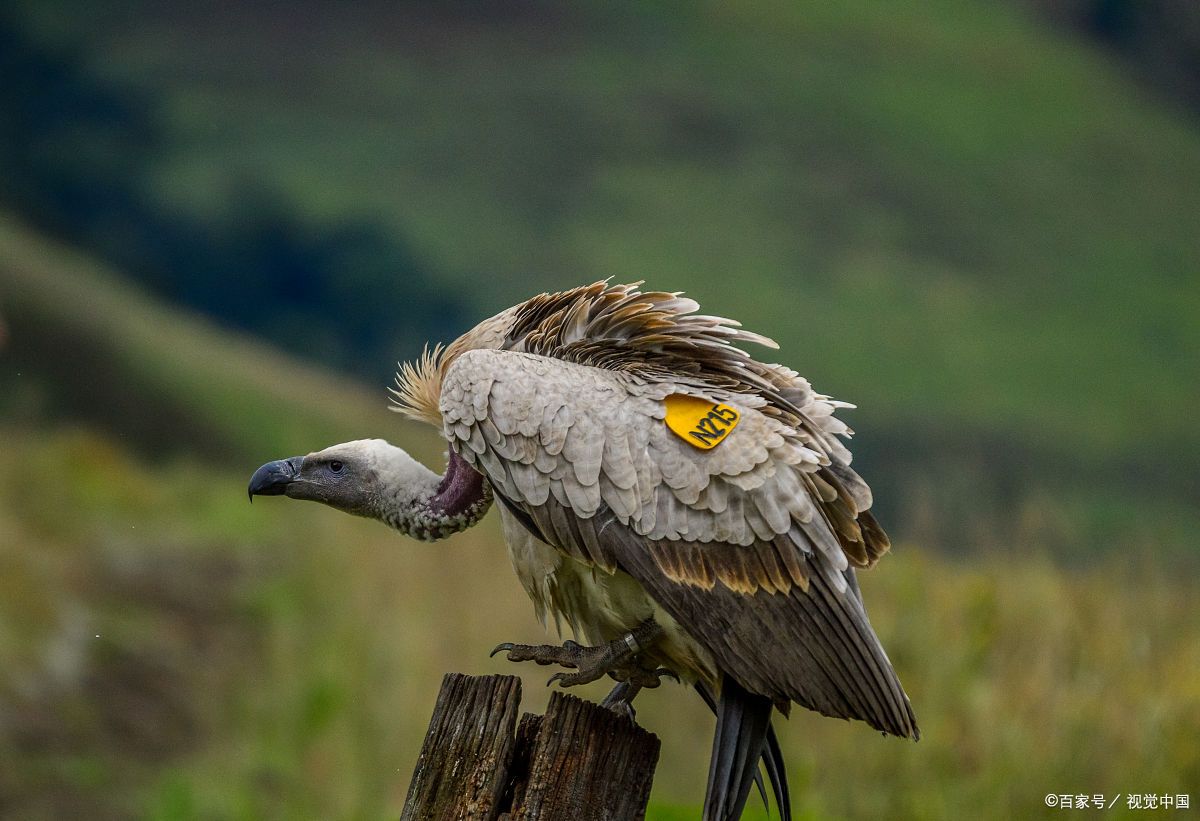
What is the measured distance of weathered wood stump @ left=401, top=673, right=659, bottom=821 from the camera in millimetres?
3867

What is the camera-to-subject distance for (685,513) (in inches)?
161

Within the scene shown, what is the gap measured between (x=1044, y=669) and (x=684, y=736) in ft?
7.63

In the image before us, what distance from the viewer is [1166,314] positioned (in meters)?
14.6

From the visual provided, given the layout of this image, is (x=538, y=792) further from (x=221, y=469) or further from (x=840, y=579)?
(x=221, y=469)

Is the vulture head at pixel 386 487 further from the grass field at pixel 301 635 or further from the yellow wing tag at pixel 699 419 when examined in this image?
the grass field at pixel 301 635

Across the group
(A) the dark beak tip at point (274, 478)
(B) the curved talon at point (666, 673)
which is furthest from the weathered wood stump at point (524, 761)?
(A) the dark beak tip at point (274, 478)

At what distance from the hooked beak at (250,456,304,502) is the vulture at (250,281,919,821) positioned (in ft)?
2.61

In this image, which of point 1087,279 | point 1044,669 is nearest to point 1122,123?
point 1087,279

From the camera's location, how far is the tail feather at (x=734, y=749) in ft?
13.5

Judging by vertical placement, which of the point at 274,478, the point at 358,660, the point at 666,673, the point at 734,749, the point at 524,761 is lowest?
the point at 524,761

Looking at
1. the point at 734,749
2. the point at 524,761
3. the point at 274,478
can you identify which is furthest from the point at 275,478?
the point at 734,749

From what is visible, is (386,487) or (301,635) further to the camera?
(301,635)

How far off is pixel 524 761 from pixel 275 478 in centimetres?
152

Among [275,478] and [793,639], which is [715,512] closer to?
[793,639]
